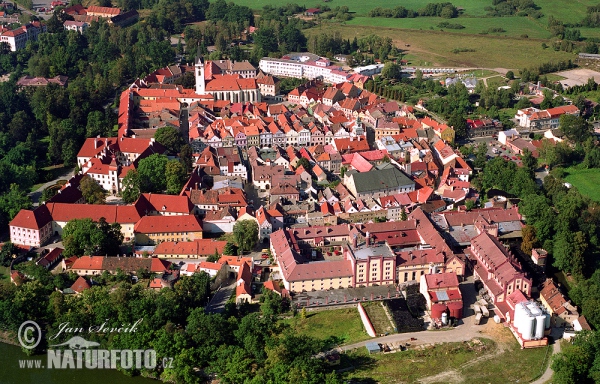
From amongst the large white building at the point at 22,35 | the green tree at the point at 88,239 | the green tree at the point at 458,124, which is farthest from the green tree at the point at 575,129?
the large white building at the point at 22,35

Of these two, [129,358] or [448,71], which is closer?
[129,358]

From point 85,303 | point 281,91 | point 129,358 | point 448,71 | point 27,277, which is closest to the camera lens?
point 129,358

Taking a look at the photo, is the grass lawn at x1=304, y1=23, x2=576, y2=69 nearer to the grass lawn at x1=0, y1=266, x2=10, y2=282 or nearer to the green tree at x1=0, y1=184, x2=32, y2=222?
the green tree at x1=0, y1=184, x2=32, y2=222

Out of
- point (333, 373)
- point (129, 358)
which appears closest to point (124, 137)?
point (129, 358)

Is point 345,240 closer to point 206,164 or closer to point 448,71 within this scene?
point 206,164

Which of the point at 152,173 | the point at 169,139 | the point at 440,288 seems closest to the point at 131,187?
the point at 152,173

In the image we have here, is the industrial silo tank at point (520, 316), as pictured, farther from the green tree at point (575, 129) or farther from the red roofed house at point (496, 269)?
the green tree at point (575, 129)

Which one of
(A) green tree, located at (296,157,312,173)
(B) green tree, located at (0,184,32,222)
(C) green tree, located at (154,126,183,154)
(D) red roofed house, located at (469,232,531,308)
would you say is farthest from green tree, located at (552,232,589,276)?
(B) green tree, located at (0,184,32,222)
